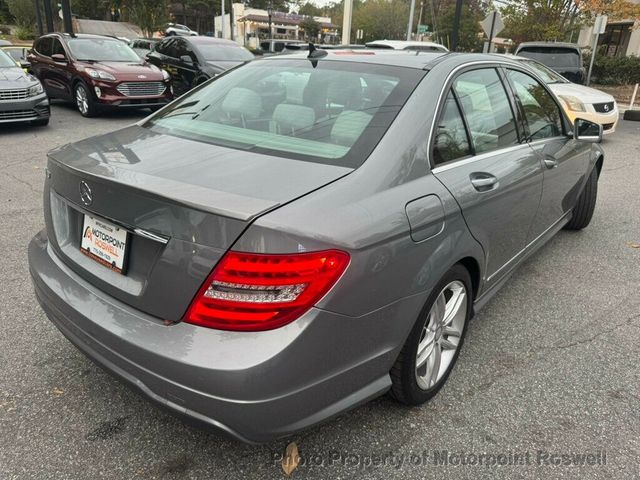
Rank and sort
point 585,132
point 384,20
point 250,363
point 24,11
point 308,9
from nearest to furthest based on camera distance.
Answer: point 250,363, point 585,132, point 24,11, point 384,20, point 308,9

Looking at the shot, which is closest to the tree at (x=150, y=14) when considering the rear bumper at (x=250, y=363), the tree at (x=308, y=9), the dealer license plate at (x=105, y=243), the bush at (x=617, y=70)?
the bush at (x=617, y=70)

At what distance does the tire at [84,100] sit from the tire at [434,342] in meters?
9.50

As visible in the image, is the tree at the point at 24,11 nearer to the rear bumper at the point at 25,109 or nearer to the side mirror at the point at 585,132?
the rear bumper at the point at 25,109

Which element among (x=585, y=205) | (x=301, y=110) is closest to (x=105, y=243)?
(x=301, y=110)

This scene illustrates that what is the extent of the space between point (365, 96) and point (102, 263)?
1.37 m

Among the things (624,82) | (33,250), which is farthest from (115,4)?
(33,250)

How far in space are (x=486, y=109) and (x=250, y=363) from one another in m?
2.00

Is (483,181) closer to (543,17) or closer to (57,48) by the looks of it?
(57,48)

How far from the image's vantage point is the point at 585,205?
4684mm

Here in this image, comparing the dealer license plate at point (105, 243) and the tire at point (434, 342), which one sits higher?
the dealer license plate at point (105, 243)

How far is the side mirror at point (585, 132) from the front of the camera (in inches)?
151

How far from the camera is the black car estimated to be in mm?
11023

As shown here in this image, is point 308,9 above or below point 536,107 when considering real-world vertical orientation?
above

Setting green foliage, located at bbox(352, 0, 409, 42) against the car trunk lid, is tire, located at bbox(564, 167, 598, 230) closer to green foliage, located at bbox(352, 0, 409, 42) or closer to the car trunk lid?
the car trunk lid
